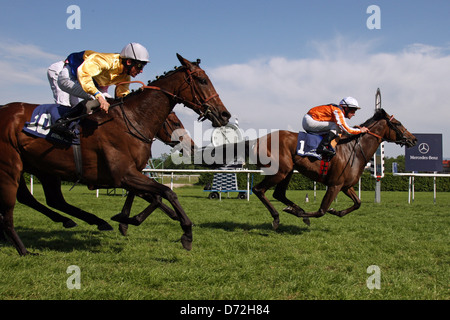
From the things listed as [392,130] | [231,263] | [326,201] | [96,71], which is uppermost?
[96,71]

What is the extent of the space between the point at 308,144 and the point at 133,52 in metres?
3.49

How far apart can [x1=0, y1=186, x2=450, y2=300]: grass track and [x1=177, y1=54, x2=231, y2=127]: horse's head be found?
1.67 m

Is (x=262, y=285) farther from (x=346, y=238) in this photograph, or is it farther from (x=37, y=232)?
(x=37, y=232)

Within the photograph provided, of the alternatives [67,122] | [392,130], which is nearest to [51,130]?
[67,122]

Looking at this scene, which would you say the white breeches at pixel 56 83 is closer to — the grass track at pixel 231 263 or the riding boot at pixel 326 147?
the grass track at pixel 231 263

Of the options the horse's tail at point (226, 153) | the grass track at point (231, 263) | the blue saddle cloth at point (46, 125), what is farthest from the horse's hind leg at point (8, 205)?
the horse's tail at point (226, 153)

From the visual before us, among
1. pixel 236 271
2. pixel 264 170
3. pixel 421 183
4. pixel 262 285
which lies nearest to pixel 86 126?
pixel 236 271

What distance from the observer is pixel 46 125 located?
179 inches

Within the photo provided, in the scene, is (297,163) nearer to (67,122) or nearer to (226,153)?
(226,153)

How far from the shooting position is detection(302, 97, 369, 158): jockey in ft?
22.5

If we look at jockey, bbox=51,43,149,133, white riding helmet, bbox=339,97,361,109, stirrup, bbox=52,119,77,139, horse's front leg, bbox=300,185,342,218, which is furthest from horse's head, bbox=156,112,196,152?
white riding helmet, bbox=339,97,361,109

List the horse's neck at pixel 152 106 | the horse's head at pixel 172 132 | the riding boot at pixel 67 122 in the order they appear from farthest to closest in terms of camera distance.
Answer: the horse's head at pixel 172 132, the horse's neck at pixel 152 106, the riding boot at pixel 67 122

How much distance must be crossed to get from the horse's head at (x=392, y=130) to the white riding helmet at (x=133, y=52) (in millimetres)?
4910

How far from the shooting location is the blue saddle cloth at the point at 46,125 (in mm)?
4488
